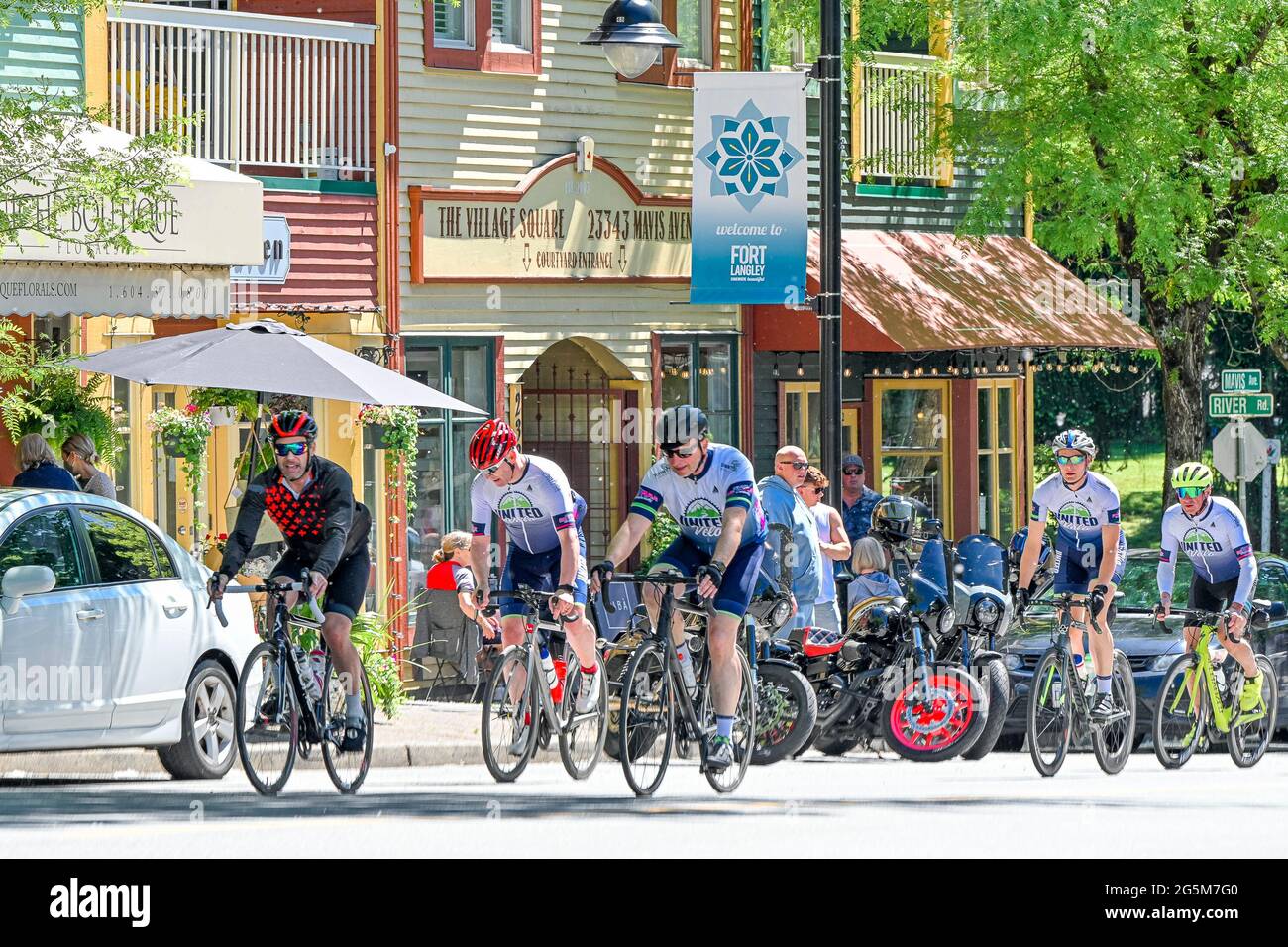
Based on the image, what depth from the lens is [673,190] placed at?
79.4 feet

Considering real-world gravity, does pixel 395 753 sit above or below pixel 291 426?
below

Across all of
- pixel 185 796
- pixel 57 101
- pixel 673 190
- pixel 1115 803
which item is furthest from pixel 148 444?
pixel 1115 803

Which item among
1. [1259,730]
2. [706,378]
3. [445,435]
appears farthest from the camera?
[706,378]

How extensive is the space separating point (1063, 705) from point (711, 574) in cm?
367

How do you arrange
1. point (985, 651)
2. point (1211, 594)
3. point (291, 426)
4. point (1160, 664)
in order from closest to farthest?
point (291, 426)
point (985, 651)
point (1211, 594)
point (1160, 664)

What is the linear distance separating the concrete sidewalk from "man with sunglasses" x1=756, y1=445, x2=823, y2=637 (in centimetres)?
201

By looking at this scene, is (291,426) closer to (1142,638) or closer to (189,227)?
(189,227)

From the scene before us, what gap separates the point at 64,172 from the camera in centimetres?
1603

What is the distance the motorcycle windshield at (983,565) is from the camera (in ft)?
67.3

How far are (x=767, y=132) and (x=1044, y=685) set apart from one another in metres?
7.98

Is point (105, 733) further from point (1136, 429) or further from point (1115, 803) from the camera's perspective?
point (1136, 429)

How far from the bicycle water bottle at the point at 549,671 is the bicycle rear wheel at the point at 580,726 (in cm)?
5

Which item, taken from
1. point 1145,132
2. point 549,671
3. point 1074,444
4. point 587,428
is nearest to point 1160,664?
point 1074,444

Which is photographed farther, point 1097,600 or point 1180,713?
point 1180,713
